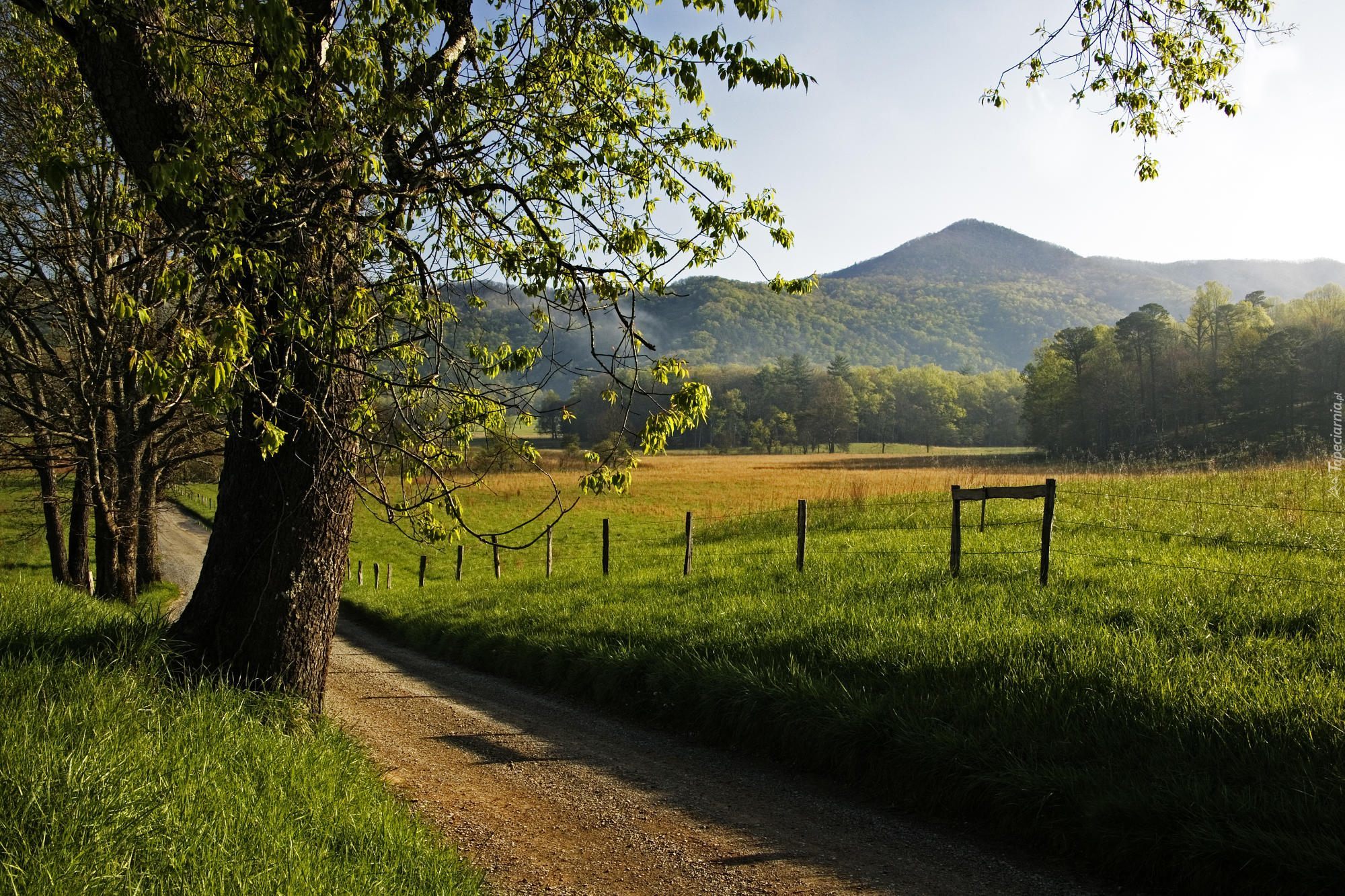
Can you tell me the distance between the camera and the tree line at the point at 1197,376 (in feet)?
157

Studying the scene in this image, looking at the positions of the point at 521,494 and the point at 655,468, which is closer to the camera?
the point at 521,494

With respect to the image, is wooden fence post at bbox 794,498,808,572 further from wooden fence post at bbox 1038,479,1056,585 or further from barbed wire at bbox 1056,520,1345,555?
barbed wire at bbox 1056,520,1345,555

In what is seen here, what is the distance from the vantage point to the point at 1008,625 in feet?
26.3

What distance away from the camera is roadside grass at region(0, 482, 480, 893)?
3.12 metres

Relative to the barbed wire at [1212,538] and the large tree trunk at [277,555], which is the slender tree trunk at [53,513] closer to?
the large tree trunk at [277,555]

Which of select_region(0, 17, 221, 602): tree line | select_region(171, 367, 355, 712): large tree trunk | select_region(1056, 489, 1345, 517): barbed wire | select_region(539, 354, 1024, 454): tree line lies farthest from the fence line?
select_region(539, 354, 1024, 454): tree line

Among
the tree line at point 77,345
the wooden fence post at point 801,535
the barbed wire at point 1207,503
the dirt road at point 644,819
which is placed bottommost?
the dirt road at point 644,819

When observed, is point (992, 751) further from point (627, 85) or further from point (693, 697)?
point (627, 85)

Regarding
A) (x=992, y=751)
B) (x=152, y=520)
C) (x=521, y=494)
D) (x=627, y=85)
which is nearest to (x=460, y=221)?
(x=627, y=85)

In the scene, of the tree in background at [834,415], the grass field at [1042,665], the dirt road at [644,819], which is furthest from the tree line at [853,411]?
the dirt road at [644,819]

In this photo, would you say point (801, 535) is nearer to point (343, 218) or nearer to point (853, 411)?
point (343, 218)

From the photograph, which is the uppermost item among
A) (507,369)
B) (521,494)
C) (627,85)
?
(627,85)

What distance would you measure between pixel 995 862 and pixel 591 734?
14.6 ft

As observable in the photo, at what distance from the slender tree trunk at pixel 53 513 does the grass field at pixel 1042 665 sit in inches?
353
